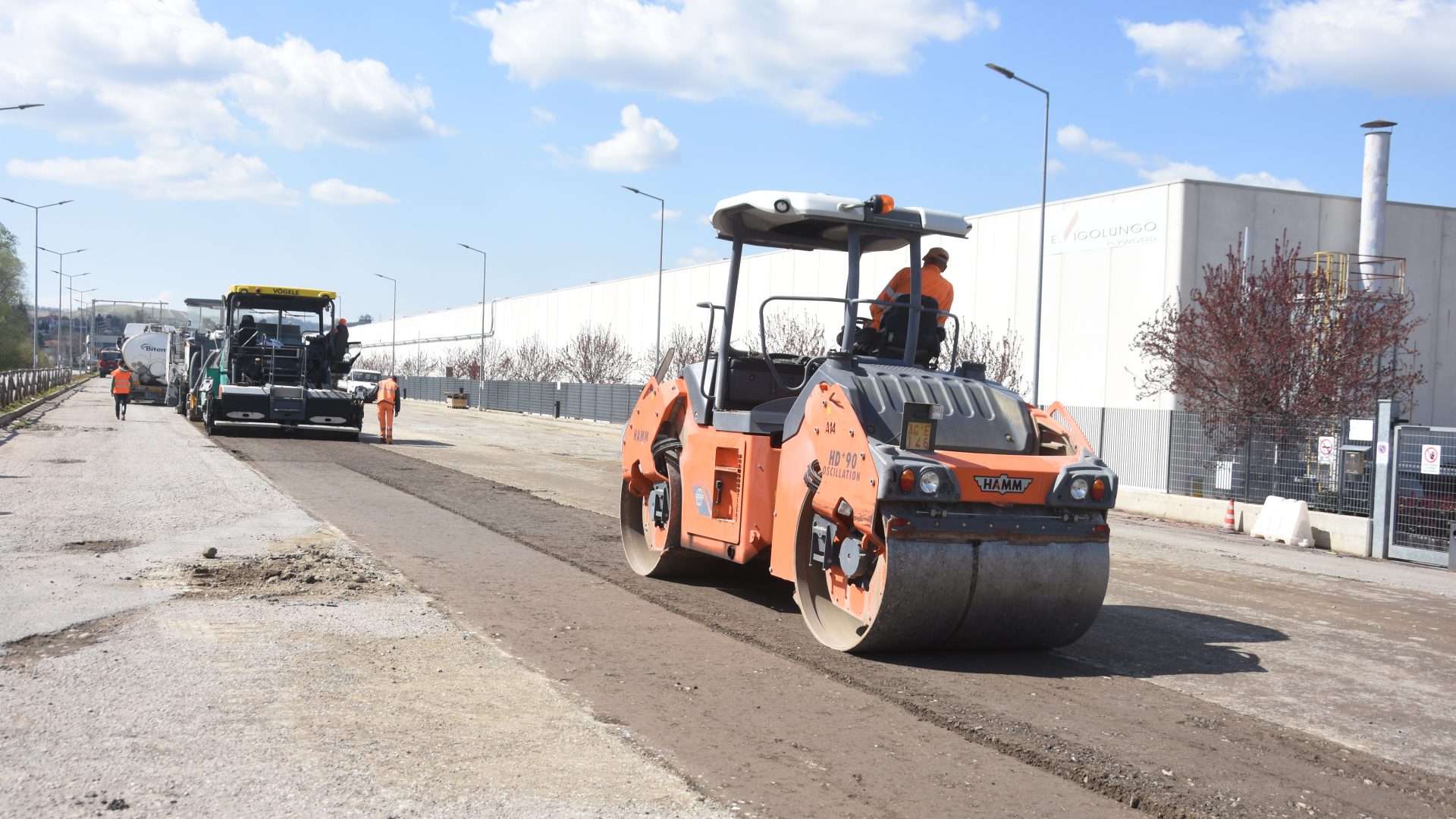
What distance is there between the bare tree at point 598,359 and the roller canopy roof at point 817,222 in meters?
49.0

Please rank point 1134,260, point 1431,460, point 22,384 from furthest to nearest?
point 22,384 < point 1134,260 < point 1431,460

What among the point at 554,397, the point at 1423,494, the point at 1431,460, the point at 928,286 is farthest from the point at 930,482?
the point at 554,397

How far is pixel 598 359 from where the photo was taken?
199 ft

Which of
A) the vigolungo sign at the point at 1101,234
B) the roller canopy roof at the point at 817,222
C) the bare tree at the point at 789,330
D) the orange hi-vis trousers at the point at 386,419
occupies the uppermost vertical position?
the vigolungo sign at the point at 1101,234

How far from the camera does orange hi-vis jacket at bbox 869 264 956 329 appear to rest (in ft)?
26.7

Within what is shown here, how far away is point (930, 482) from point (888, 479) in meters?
0.22

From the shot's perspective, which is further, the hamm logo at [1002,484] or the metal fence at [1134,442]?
the metal fence at [1134,442]

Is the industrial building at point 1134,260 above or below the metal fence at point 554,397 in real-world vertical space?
above

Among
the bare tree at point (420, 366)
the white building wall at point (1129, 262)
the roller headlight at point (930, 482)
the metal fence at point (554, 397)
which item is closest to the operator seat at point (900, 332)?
the roller headlight at point (930, 482)

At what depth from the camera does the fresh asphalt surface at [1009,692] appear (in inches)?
185

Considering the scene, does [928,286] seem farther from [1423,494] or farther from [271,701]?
[1423,494]

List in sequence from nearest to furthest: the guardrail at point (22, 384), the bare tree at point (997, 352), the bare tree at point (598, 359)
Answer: the bare tree at point (997, 352) < the guardrail at point (22, 384) < the bare tree at point (598, 359)

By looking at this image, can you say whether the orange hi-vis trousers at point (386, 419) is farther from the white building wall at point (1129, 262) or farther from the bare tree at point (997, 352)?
the bare tree at point (997, 352)

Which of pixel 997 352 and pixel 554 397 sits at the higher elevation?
pixel 997 352
